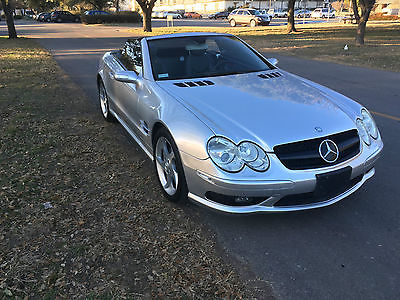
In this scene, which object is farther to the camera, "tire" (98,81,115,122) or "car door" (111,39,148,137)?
"tire" (98,81,115,122)

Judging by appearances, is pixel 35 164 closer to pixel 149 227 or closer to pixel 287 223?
pixel 149 227

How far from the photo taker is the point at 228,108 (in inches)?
119

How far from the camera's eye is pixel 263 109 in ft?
9.93

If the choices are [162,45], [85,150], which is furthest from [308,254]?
[85,150]

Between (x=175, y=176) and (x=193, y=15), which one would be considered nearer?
(x=175, y=176)

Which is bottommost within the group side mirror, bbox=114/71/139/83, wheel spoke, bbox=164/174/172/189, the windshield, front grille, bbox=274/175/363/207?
wheel spoke, bbox=164/174/172/189

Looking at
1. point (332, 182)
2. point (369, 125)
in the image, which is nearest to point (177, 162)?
point (332, 182)

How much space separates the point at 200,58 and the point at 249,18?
3175cm

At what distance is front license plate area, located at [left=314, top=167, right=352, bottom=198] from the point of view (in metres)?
2.62

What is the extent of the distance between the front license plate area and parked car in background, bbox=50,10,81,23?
55.9 metres

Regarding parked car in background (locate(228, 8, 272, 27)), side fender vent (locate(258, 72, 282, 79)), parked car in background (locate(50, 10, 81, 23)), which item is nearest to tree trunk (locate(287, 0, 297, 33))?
parked car in background (locate(228, 8, 272, 27))

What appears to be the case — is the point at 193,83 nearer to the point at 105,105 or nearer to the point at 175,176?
the point at 175,176

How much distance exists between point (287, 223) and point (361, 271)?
699 millimetres

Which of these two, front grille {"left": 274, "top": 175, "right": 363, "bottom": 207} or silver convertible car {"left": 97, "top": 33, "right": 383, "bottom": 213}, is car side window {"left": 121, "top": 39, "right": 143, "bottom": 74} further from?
front grille {"left": 274, "top": 175, "right": 363, "bottom": 207}
